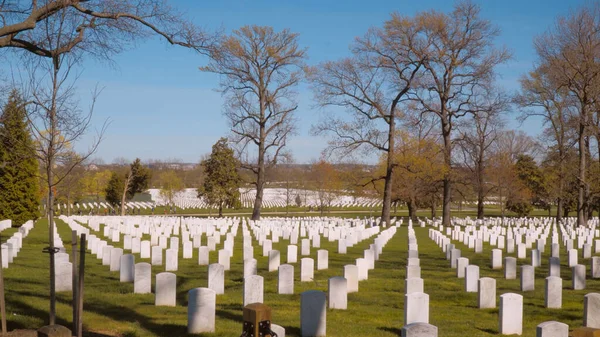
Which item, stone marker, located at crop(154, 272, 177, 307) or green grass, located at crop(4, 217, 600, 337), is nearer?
green grass, located at crop(4, 217, 600, 337)

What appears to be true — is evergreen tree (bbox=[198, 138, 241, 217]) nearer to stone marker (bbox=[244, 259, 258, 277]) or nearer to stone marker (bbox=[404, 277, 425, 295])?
stone marker (bbox=[244, 259, 258, 277])

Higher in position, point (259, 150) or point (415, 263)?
point (259, 150)

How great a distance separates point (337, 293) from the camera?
34.0 ft

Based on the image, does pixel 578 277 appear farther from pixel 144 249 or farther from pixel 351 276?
pixel 144 249

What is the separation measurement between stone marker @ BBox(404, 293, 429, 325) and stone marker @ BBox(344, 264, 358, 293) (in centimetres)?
328

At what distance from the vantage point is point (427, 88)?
38.1 m

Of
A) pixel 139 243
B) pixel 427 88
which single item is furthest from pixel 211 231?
pixel 427 88

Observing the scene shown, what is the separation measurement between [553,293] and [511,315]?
2.47 m

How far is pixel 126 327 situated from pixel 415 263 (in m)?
6.82

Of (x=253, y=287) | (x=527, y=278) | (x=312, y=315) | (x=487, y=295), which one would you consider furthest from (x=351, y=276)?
(x=312, y=315)

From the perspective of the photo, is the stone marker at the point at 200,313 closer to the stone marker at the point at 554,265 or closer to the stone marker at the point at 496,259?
the stone marker at the point at 554,265

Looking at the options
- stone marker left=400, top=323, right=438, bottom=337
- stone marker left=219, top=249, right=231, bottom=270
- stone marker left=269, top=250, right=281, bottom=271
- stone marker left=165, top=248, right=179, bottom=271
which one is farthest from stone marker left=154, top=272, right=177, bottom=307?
stone marker left=400, top=323, right=438, bottom=337

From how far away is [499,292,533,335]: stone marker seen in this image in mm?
8836

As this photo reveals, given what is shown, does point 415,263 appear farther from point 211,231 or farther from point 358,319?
point 211,231
